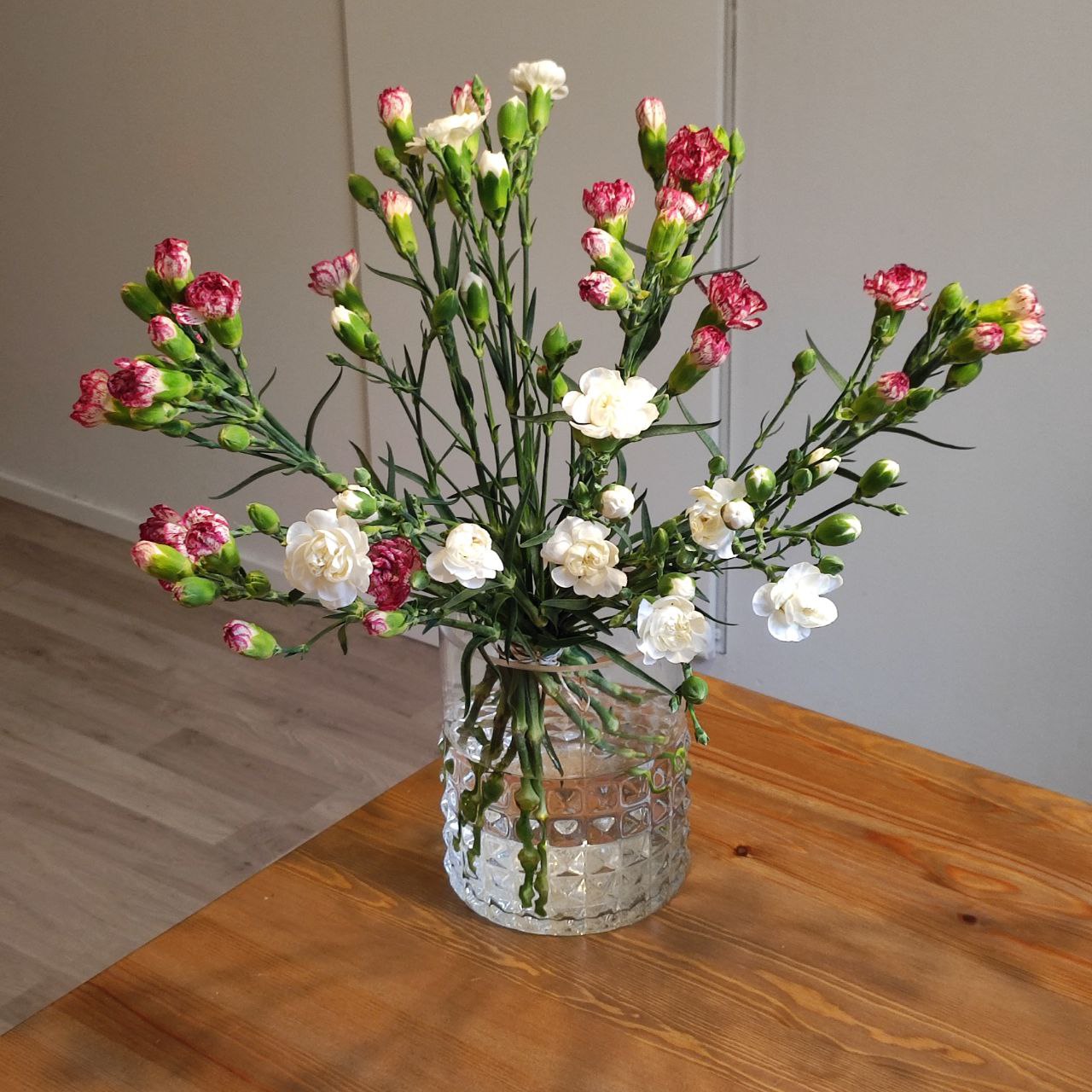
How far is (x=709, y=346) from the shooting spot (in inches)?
29.2

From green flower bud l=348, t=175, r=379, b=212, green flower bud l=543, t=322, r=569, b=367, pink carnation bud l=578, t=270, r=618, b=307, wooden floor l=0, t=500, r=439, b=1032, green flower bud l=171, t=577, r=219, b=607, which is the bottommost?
wooden floor l=0, t=500, r=439, b=1032

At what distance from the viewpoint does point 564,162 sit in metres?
2.15

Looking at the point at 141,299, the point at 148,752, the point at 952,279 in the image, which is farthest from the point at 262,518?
the point at 148,752

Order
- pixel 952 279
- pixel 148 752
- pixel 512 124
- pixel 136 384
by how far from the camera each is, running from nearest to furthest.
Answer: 1. pixel 136 384
2. pixel 512 124
3. pixel 952 279
4. pixel 148 752

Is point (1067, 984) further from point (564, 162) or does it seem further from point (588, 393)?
point (564, 162)

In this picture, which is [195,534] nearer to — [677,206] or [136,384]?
[136,384]

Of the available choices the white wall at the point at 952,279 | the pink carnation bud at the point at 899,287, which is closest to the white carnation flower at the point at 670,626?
the pink carnation bud at the point at 899,287

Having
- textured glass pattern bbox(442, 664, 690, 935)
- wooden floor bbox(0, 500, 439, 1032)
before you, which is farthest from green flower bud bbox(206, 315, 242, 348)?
wooden floor bbox(0, 500, 439, 1032)

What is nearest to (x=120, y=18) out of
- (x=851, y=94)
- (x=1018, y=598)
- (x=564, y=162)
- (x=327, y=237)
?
(x=327, y=237)

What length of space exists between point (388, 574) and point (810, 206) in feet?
4.47

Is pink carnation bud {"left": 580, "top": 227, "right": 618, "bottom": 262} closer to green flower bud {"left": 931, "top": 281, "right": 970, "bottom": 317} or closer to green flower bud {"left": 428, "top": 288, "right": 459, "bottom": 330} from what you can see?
green flower bud {"left": 428, "top": 288, "right": 459, "bottom": 330}

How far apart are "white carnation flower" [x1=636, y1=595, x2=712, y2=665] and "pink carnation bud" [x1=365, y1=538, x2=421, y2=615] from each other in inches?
5.5

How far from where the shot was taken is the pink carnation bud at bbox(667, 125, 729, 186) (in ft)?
2.49

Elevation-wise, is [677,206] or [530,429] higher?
[677,206]
